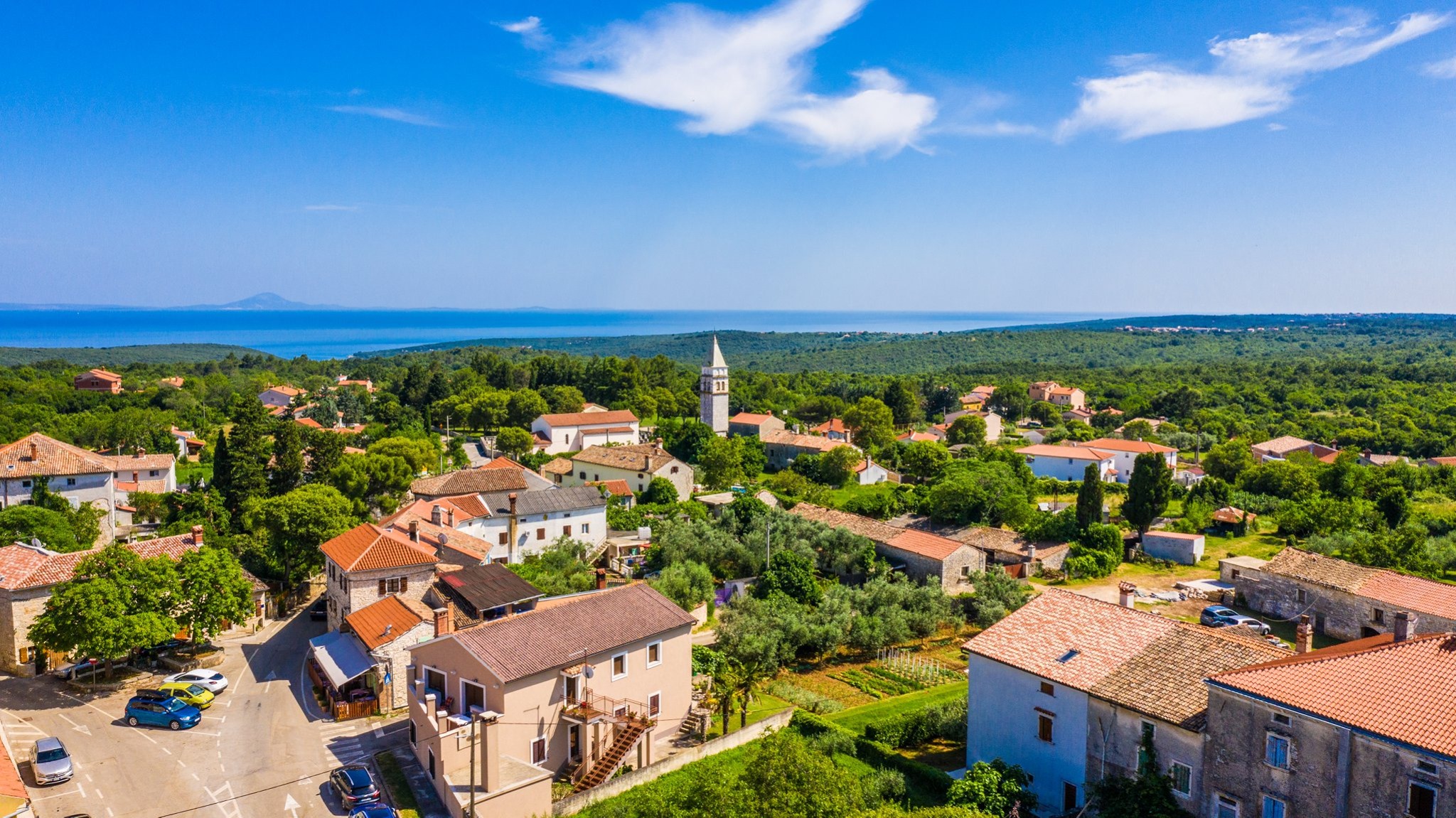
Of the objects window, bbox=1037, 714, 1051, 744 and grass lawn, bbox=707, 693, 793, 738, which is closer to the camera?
window, bbox=1037, 714, 1051, 744

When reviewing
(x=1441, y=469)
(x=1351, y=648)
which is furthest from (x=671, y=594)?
(x=1441, y=469)

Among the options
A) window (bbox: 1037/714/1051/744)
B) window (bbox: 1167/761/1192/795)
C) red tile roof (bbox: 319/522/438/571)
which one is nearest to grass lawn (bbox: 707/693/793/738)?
window (bbox: 1037/714/1051/744)

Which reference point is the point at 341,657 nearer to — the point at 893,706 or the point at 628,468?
the point at 893,706

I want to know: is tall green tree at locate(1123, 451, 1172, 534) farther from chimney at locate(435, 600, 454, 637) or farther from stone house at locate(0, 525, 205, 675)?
stone house at locate(0, 525, 205, 675)

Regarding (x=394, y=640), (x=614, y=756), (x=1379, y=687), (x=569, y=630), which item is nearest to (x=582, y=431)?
(x=394, y=640)

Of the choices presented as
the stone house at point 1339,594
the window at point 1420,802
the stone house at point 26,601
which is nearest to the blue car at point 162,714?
the stone house at point 26,601
